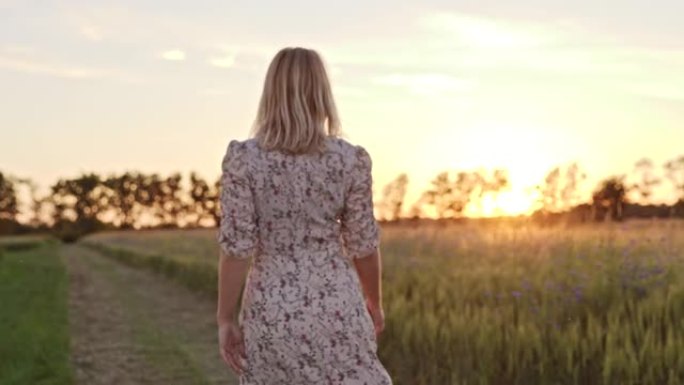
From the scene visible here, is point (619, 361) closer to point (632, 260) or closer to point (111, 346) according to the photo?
point (632, 260)

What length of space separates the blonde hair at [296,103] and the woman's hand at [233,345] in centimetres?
82

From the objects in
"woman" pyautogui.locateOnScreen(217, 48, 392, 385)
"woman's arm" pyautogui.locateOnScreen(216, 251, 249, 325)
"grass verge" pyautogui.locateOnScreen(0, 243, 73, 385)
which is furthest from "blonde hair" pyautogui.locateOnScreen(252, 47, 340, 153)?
"grass verge" pyautogui.locateOnScreen(0, 243, 73, 385)

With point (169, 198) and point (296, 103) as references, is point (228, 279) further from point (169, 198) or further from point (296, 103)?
point (169, 198)

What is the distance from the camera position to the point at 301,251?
4176 mm

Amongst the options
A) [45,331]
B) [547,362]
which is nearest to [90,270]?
[45,331]

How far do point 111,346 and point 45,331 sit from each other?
83 cm

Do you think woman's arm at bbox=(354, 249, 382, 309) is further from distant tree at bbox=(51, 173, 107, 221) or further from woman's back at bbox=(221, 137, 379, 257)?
distant tree at bbox=(51, 173, 107, 221)

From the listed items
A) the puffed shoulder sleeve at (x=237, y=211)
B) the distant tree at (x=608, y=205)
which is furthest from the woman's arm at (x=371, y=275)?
the distant tree at (x=608, y=205)

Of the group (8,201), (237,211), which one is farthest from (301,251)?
(8,201)

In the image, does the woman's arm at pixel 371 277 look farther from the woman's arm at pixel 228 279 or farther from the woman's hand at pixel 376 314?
the woman's arm at pixel 228 279

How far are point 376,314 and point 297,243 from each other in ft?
1.79

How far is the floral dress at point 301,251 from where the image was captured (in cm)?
411

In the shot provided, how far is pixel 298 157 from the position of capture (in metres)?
4.11

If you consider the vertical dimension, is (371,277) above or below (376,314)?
above
